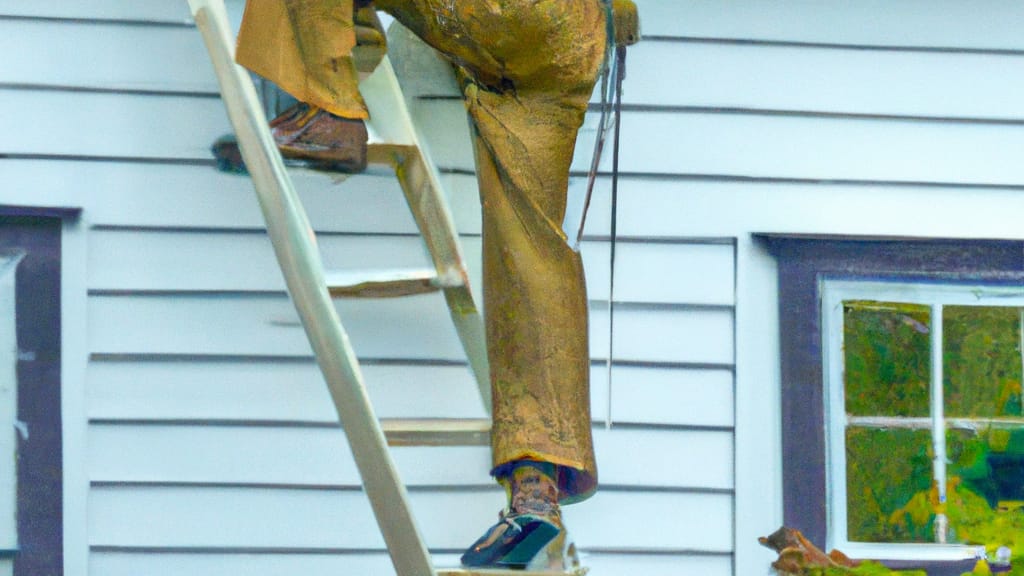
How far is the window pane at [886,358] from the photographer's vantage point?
2656 millimetres

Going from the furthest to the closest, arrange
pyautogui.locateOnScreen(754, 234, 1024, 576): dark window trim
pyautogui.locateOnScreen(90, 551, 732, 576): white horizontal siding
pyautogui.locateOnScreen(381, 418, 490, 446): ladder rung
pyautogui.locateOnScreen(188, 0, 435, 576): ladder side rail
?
pyautogui.locateOnScreen(754, 234, 1024, 576): dark window trim → pyautogui.locateOnScreen(90, 551, 732, 576): white horizontal siding → pyautogui.locateOnScreen(381, 418, 490, 446): ladder rung → pyautogui.locateOnScreen(188, 0, 435, 576): ladder side rail

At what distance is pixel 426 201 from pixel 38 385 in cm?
83

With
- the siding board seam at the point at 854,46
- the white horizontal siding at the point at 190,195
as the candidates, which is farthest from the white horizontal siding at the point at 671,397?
the siding board seam at the point at 854,46

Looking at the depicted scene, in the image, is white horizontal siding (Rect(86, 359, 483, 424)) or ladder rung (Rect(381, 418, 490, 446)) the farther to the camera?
white horizontal siding (Rect(86, 359, 483, 424))

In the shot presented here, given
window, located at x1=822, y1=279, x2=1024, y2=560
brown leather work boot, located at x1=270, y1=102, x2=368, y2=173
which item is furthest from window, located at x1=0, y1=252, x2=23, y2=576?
window, located at x1=822, y1=279, x2=1024, y2=560

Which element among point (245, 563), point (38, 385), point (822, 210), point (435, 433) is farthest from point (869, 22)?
point (38, 385)

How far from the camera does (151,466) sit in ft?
8.34

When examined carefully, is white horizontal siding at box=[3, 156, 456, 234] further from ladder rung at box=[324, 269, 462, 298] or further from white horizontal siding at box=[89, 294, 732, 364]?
ladder rung at box=[324, 269, 462, 298]

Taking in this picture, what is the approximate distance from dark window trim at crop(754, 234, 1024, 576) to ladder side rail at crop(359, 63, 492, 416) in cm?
64

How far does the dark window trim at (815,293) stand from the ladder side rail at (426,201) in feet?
2.09

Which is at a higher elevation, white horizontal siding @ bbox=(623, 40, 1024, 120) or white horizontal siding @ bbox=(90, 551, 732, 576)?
white horizontal siding @ bbox=(623, 40, 1024, 120)

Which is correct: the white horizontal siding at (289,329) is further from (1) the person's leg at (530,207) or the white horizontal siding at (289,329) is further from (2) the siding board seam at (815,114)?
(1) the person's leg at (530,207)

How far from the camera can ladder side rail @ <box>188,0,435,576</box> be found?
1.66m

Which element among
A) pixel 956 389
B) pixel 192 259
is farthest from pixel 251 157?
pixel 956 389
